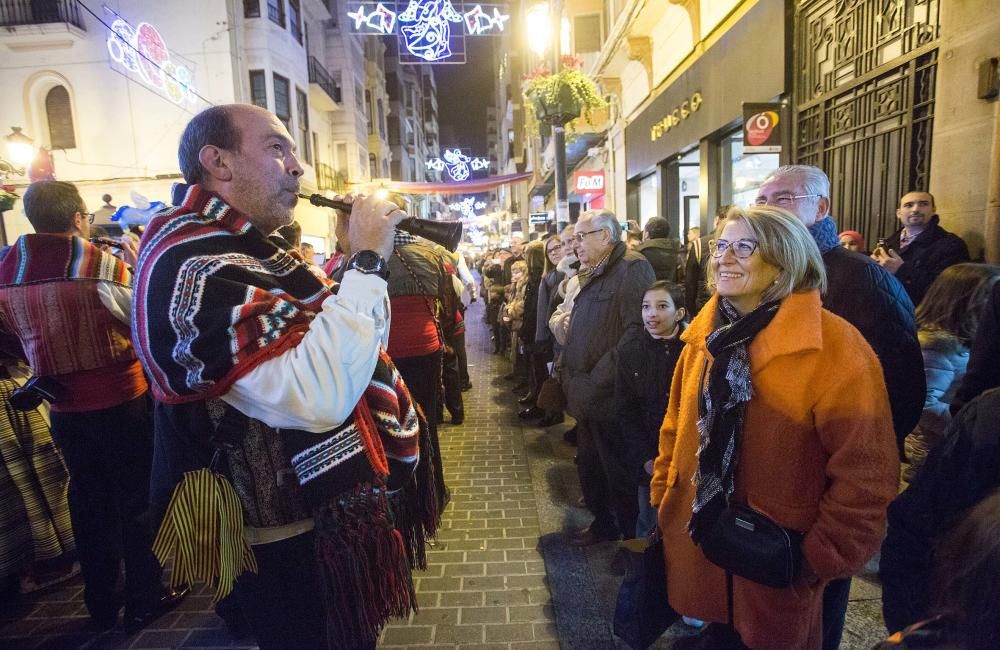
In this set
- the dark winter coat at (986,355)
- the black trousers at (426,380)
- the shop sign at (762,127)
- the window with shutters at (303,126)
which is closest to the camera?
the dark winter coat at (986,355)

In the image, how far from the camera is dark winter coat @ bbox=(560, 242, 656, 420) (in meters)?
3.37

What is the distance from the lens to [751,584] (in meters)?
1.75

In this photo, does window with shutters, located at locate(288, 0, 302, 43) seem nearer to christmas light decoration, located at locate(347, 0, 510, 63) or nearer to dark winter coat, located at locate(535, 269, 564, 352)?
christmas light decoration, located at locate(347, 0, 510, 63)

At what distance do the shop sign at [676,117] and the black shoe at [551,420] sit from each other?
5.15 metres

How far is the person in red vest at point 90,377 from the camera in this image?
9.25 feet

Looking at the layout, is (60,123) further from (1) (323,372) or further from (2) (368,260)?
(1) (323,372)

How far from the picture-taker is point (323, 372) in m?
1.35

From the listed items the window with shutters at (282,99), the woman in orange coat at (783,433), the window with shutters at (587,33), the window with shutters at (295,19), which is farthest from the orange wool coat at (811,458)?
→ the window with shutters at (295,19)

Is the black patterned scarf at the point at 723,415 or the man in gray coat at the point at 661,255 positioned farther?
the man in gray coat at the point at 661,255

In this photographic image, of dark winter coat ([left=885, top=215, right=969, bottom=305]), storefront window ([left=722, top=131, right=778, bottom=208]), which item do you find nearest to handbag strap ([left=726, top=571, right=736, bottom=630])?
dark winter coat ([left=885, top=215, right=969, bottom=305])

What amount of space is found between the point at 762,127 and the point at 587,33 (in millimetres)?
8662

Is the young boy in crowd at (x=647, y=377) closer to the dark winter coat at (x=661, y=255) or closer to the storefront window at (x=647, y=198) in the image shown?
the dark winter coat at (x=661, y=255)

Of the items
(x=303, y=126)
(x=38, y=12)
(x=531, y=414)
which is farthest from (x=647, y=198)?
(x=38, y=12)

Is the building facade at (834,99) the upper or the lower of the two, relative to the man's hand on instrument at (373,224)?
upper
